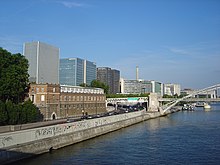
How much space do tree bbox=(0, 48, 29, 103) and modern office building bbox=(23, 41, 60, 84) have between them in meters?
63.0

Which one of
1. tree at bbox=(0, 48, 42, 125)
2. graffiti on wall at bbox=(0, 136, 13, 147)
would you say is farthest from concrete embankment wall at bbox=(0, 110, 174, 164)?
tree at bbox=(0, 48, 42, 125)

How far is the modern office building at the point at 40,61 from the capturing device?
119750 millimetres

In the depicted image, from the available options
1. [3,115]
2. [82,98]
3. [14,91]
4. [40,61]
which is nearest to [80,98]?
[82,98]

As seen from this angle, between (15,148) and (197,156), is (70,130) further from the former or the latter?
(197,156)

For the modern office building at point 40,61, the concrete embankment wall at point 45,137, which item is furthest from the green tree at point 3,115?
the modern office building at point 40,61

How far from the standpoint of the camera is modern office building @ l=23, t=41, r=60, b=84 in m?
120

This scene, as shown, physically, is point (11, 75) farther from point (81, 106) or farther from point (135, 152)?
point (135, 152)

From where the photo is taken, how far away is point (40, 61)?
399 feet

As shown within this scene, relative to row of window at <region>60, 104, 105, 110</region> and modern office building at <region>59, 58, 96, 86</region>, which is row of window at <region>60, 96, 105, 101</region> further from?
modern office building at <region>59, 58, 96, 86</region>

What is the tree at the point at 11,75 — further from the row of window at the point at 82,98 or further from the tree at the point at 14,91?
the row of window at the point at 82,98

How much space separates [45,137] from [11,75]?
72.0 feet

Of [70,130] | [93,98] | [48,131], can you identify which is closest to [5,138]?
[48,131]

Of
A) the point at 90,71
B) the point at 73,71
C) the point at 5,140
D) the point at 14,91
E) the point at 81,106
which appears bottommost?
the point at 5,140

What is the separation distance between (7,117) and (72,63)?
11112 cm
